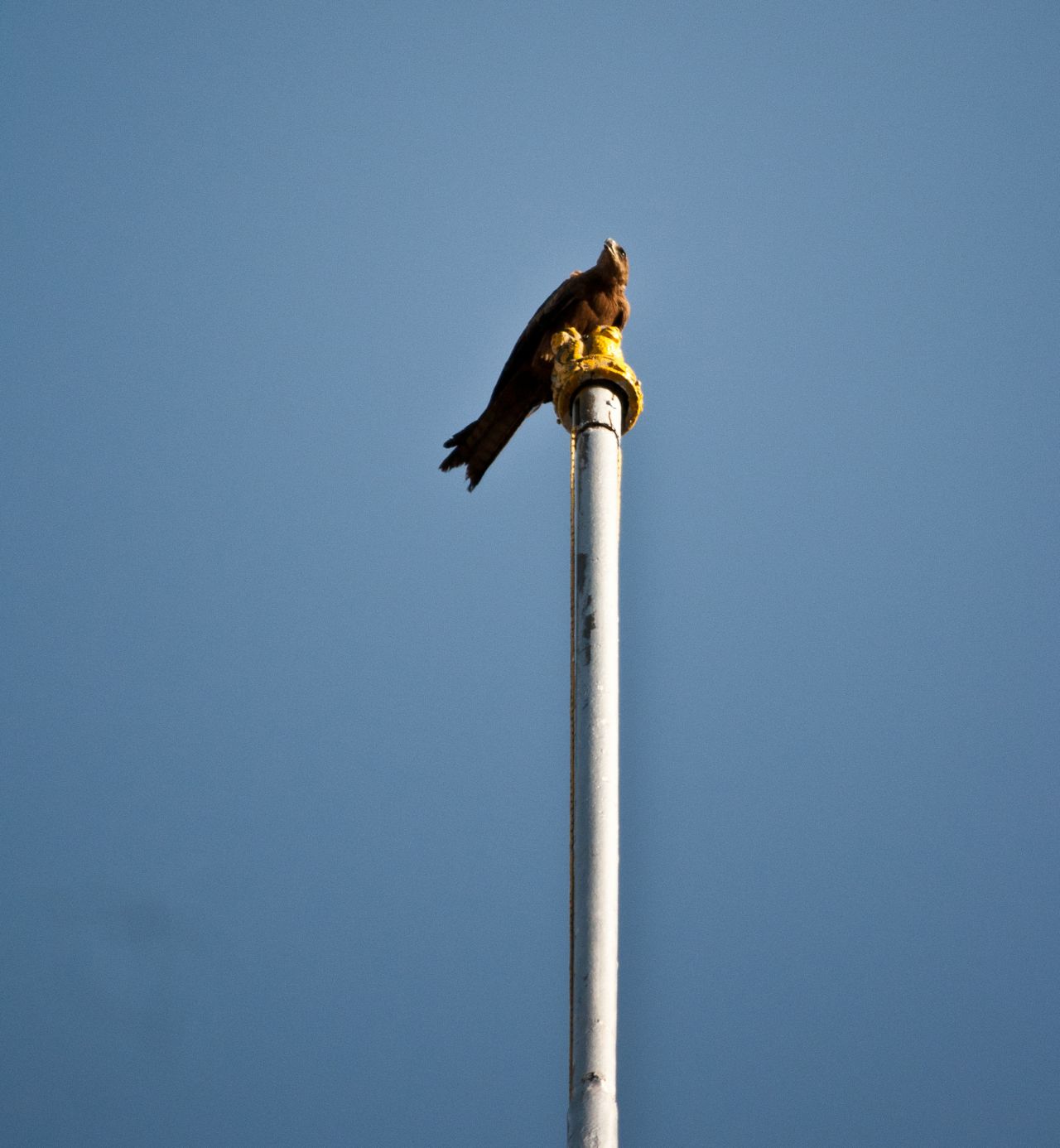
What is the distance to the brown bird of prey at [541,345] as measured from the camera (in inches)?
283

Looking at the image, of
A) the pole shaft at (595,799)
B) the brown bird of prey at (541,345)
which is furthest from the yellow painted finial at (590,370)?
the pole shaft at (595,799)

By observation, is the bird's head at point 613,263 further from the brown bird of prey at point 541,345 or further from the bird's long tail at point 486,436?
the bird's long tail at point 486,436

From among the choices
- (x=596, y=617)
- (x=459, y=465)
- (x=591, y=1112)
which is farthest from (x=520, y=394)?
(x=591, y=1112)

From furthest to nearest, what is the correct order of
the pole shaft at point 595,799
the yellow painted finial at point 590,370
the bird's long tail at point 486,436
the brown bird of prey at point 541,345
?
the bird's long tail at point 486,436 → the brown bird of prey at point 541,345 → the yellow painted finial at point 590,370 → the pole shaft at point 595,799

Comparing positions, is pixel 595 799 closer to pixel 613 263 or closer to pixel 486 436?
pixel 486 436

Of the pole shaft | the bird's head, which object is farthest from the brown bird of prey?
the pole shaft

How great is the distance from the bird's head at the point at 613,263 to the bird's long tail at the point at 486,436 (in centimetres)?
79

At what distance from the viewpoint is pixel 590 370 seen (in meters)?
6.77

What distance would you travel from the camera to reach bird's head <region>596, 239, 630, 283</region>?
730 centimetres

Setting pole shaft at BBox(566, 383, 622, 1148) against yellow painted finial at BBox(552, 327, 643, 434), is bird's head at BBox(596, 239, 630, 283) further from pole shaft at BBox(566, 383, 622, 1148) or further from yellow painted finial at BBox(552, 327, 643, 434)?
pole shaft at BBox(566, 383, 622, 1148)

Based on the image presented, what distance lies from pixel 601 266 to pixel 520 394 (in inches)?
32.3

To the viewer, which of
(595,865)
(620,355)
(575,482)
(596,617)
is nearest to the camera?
(595,865)

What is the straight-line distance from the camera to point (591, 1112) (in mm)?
5145

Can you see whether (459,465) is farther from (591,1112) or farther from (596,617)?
(591,1112)
